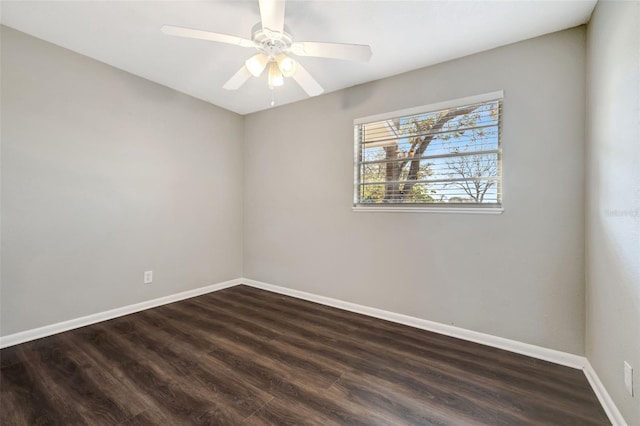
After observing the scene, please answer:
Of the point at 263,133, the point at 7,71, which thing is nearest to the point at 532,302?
the point at 263,133

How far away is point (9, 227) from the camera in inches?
82.9

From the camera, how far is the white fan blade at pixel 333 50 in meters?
1.63

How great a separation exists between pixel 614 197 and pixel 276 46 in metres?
2.18

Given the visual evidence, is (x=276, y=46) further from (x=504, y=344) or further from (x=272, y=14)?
(x=504, y=344)

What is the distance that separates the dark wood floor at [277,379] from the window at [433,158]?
48.4 inches

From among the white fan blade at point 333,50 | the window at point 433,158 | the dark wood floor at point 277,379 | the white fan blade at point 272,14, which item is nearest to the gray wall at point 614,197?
the dark wood floor at point 277,379

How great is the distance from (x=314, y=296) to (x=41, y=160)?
2880 millimetres

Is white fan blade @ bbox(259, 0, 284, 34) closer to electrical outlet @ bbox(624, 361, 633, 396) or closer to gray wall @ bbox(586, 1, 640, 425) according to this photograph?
gray wall @ bbox(586, 1, 640, 425)

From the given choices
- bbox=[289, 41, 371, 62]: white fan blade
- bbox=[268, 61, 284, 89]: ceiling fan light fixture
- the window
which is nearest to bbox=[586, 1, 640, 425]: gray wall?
the window

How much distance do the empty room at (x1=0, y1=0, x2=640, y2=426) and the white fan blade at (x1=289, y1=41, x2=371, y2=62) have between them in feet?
0.04

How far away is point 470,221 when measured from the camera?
2.32m

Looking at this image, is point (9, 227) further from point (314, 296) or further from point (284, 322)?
point (314, 296)

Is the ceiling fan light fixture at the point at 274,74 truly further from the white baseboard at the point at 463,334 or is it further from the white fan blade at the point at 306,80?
the white baseboard at the point at 463,334

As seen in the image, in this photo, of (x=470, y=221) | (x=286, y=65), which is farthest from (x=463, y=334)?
(x=286, y=65)
